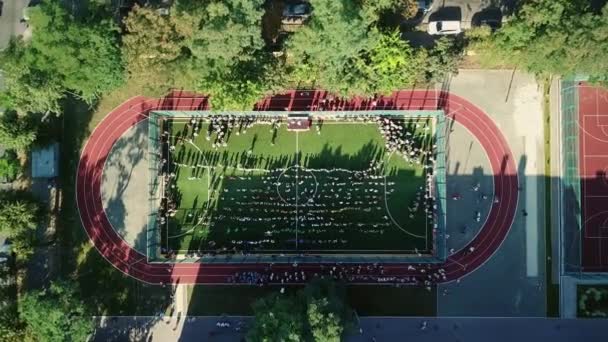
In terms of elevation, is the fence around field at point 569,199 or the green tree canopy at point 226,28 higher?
the green tree canopy at point 226,28

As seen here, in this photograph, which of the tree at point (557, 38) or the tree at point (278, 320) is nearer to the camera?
the tree at point (278, 320)

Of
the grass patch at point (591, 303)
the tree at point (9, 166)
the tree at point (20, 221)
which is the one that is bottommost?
the grass patch at point (591, 303)

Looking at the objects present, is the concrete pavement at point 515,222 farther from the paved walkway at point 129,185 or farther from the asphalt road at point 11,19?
the asphalt road at point 11,19

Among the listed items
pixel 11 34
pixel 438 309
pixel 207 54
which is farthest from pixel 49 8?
pixel 438 309

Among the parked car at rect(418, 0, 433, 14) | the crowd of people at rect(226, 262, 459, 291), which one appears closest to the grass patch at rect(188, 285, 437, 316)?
the crowd of people at rect(226, 262, 459, 291)

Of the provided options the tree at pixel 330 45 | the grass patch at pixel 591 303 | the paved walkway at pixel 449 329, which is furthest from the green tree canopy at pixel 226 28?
the grass patch at pixel 591 303

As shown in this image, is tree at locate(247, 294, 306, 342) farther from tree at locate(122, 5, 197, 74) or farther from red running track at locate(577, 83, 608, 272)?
red running track at locate(577, 83, 608, 272)
